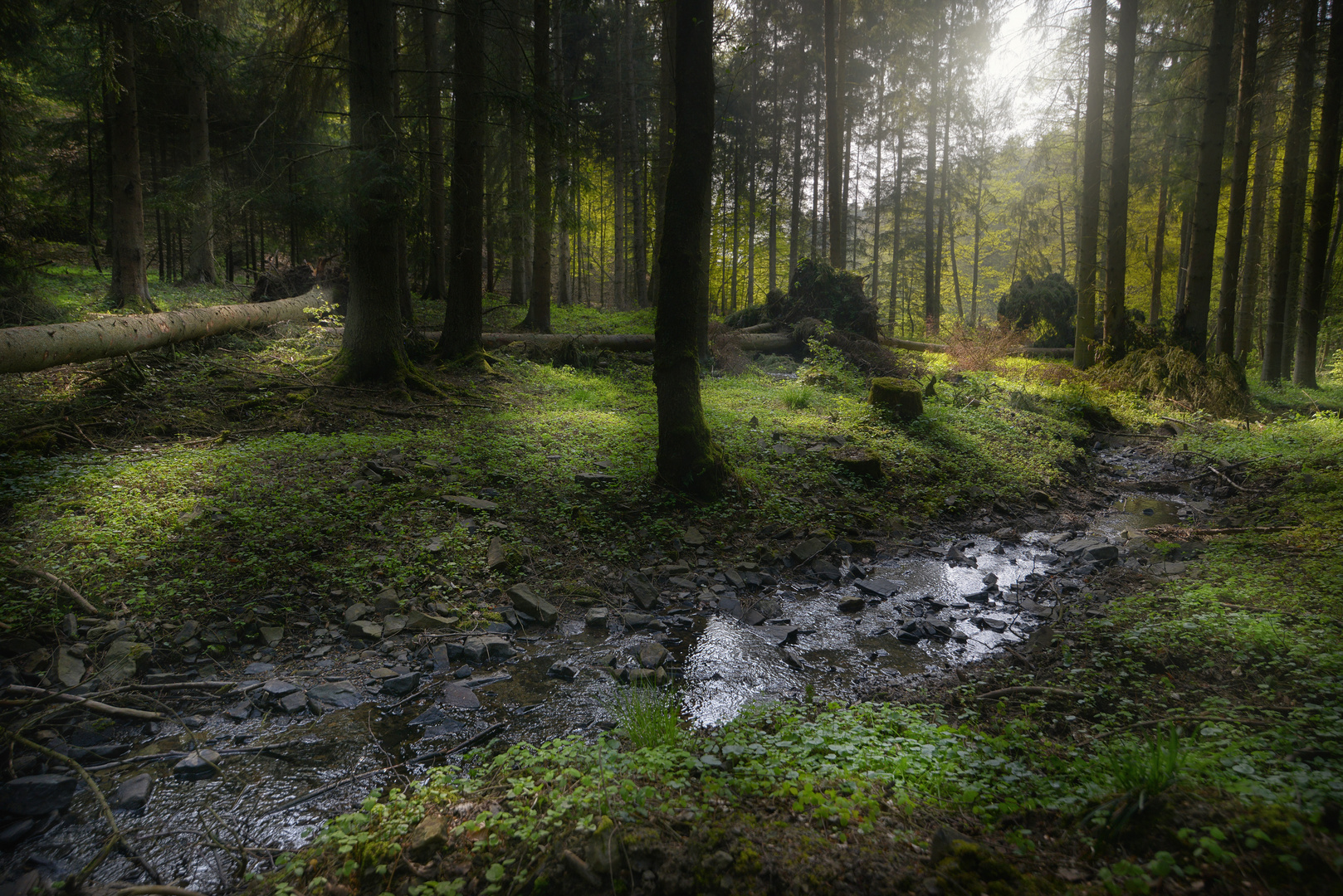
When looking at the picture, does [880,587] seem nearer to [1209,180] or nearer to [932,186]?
[1209,180]

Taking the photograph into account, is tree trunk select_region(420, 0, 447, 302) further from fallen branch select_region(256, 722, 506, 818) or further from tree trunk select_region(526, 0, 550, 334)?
fallen branch select_region(256, 722, 506, 818)

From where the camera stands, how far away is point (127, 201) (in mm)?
11578

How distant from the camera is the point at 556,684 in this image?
4.02 meters

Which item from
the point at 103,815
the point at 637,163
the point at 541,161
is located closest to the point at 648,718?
the point at 103,815

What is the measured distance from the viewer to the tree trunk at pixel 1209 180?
11641 millimetres

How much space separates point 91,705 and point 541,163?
40.5 ft

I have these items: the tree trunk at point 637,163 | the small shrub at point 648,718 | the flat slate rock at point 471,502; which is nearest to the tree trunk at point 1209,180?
the tree trunk at point 637,163

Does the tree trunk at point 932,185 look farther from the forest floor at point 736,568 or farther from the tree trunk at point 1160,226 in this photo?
the forest floor at point 736,568

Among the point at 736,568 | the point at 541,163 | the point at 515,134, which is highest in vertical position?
the point at 515,134

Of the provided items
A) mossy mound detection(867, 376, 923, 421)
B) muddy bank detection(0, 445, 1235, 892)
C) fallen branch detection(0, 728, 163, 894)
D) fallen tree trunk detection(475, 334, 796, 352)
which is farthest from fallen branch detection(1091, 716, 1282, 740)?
fallen tree trunk detection(475, 334, 796, 352)

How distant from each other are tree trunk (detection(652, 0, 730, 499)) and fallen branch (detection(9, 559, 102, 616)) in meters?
4.97

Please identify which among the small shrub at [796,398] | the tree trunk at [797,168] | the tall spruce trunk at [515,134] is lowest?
the small shrub at [796,398]

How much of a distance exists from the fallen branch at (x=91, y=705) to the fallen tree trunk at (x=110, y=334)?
15.1 ft

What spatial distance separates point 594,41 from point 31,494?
23.5m
